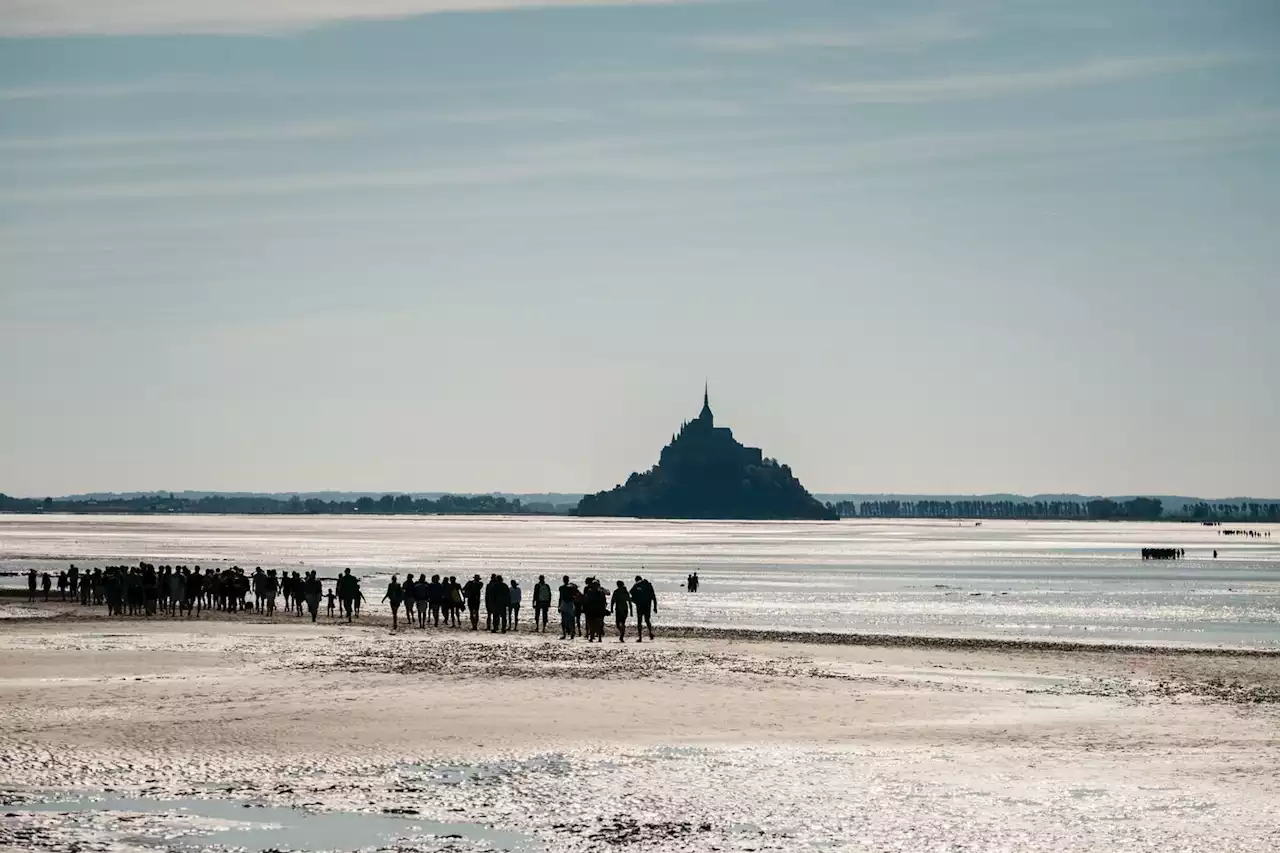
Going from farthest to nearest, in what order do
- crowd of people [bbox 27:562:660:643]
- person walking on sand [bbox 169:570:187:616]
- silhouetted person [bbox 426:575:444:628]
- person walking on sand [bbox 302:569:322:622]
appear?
person walking on sand [bbox 169:570:187:616] < person walking on sand [bbox 302:569:322:622] < silhouetted person [bbox 426:575:444:628] < crowd of people [bbox 27:562:660:643]

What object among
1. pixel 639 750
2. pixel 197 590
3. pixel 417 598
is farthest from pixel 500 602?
pixel 639 750

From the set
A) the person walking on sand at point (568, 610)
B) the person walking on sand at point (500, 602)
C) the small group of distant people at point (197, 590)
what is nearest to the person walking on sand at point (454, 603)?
the person walking on sand at point (500, 602)

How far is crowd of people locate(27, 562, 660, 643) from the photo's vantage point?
40.2 metres

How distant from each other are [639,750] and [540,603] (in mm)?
21540

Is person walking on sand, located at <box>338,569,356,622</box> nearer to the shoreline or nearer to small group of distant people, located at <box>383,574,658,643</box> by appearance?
the shoreline

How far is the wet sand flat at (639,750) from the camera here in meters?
16.1

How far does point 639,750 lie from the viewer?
21.2 metres

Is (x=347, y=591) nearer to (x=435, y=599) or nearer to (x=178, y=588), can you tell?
(x=435, y=599)

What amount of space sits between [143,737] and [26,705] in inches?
172

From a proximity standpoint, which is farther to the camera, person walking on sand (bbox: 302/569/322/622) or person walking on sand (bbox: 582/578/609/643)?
person walking on sand (bbox: 302/569/322/622)

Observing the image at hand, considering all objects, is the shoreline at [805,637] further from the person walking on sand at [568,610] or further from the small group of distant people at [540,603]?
the person walking on sand at [568,610]

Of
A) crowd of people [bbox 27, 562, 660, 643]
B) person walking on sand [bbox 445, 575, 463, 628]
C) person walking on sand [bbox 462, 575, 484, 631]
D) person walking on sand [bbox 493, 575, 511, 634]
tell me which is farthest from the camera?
person walking on sand [bbox 445, 575, 463, 628]

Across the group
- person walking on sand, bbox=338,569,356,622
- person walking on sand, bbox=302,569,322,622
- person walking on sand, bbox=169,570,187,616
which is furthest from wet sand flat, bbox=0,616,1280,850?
person walking on sand, bbox=169,570,187,616

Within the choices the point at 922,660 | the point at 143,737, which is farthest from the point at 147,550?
the point at 143,737
